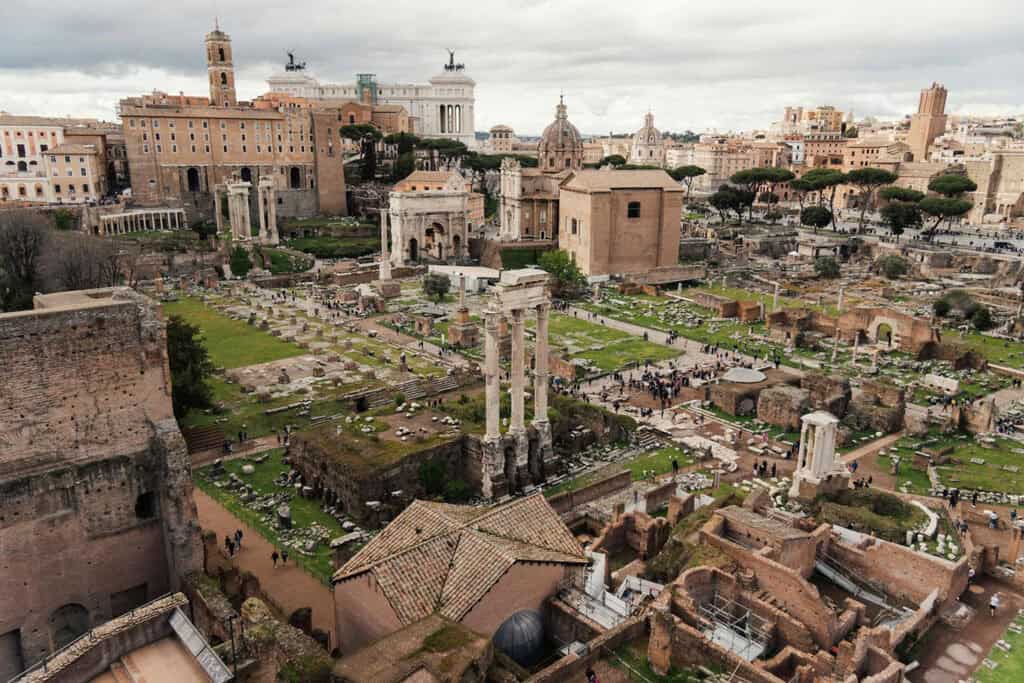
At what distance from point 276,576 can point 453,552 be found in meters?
8.05

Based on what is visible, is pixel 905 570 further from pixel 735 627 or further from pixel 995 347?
pixel 995 347

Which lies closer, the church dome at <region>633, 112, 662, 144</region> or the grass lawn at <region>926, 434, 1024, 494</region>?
the grass lawn at <region>926, 434, 1024, 494</region>

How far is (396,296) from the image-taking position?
61.6 metres

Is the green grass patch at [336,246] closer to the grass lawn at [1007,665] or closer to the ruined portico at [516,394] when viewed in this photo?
the ruined portico at [516,394]

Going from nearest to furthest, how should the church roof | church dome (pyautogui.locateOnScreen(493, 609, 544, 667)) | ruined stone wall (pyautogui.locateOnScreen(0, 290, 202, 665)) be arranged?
church dome (pyautogui.locateOnScreen(493, 609, 544, 667))
ruined stone wall (pyautogui.locateOnScreen(0, 290, 202, 665))
the church roof

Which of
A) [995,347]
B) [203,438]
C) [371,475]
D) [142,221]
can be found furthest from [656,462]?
[142,221]

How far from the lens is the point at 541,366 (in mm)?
27812

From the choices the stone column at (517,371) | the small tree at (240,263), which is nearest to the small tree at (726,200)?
the small tree at (240,263)

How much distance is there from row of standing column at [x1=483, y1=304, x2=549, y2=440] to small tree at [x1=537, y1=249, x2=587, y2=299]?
33326mm

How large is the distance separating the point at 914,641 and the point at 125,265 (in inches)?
2311

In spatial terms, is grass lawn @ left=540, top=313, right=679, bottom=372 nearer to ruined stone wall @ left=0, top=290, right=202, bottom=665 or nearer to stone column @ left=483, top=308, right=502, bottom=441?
stone column @ left=483, top=308, right=502, bottom=441

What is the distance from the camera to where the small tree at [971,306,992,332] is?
166 feet

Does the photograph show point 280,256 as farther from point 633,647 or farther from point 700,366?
point 633,647

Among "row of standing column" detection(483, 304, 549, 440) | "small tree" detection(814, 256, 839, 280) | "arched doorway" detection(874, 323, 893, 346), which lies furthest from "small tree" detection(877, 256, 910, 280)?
"row of standing column" detection(483, 304, 549, 440)
